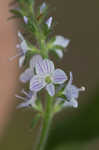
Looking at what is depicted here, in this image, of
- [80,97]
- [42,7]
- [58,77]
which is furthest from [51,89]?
[80,97]

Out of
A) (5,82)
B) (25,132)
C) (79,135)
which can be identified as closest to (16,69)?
(5,82)

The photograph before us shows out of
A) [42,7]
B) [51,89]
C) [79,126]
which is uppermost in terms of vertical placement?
[42,7]

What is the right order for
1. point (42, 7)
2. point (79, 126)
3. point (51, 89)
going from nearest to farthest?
point (51, 89), point (42, 7), point (79, 126)

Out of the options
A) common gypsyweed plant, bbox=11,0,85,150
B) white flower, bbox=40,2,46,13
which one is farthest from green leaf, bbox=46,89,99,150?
white flower, bbox=40,2,46,13

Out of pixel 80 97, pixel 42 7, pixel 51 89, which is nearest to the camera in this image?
pixel 51 89

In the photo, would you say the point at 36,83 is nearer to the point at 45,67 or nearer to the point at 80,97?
the point at 45,67

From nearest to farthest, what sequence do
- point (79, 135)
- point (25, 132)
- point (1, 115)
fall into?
point (79, 135), point (25, 132), point (1, 115)

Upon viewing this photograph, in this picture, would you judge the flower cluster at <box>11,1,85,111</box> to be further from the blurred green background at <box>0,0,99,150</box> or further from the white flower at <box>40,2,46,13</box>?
the blurred green background at <box>0,0,99,150</box>

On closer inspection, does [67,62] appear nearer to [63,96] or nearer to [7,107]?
[7,107]
